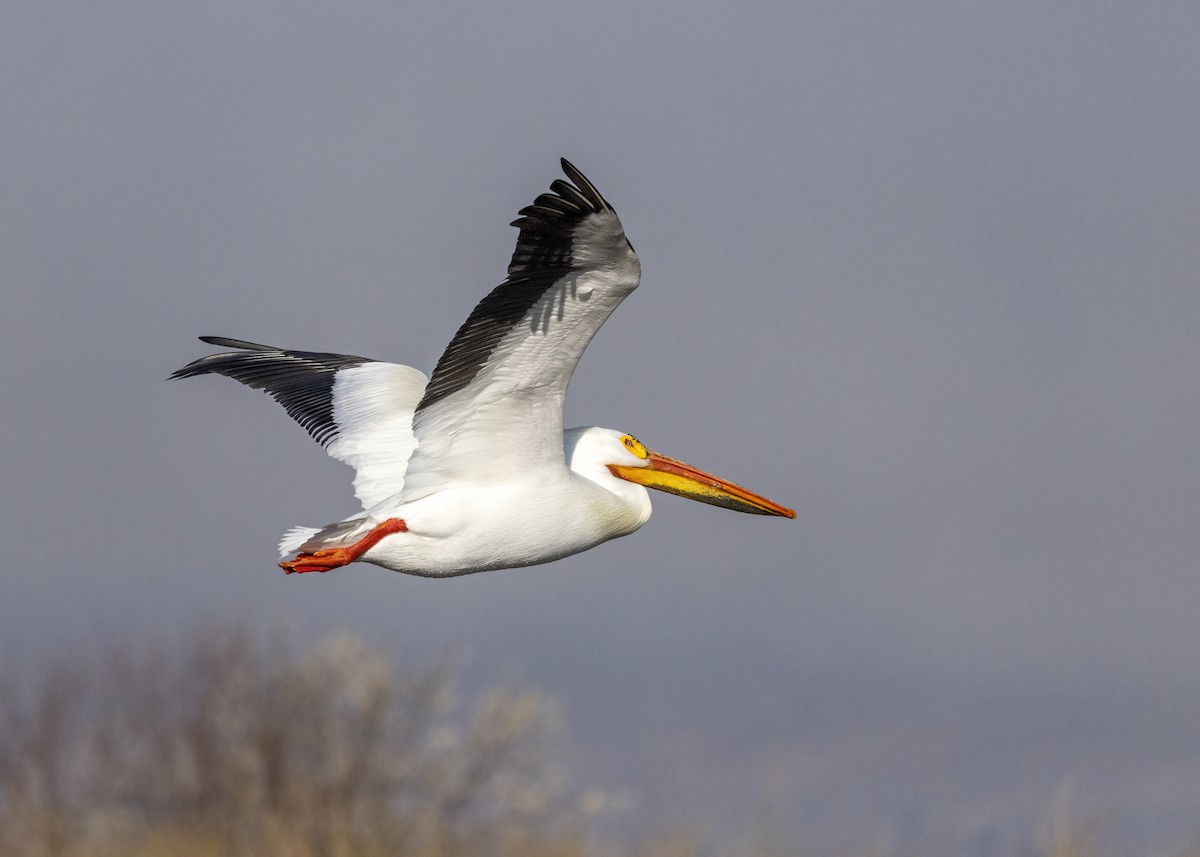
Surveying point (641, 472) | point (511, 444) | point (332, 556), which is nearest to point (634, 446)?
point (641, 472)

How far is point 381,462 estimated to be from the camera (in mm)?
8242

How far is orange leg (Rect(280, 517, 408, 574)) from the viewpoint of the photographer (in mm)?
7199

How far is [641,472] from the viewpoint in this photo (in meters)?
8.41

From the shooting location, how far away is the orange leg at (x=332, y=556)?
7199mm

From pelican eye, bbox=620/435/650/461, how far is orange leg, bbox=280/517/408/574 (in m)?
1.60

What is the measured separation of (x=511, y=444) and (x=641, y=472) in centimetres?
120

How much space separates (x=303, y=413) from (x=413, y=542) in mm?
1746

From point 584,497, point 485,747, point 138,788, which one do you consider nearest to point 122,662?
point 138,788

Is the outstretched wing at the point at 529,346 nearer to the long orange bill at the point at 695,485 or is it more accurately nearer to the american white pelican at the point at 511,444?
the american white pelican at the point at 511,444

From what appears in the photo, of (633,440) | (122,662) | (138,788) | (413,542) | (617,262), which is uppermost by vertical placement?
(617,262)

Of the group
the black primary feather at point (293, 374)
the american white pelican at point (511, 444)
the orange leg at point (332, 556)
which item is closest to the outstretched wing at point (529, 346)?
the american white pelican at point (511, 444)

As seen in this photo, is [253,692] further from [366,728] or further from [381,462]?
[381,462]

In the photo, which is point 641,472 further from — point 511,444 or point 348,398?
point 348,398

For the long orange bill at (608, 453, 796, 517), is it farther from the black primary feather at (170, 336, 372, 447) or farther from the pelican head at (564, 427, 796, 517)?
the black primary feather at (170, 336, 372, 447)
